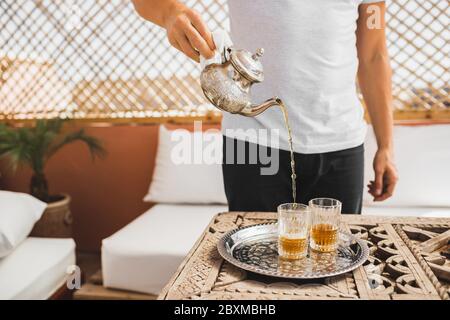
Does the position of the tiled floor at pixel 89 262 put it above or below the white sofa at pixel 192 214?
below

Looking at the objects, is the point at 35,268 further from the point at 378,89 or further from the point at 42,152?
the point at 378,89

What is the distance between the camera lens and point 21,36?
2438 mm

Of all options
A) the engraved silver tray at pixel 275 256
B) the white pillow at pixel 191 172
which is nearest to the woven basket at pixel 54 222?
the white pillow at pixel 191 172

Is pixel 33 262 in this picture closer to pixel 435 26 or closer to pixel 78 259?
pixel 78 259

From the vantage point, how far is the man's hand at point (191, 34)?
0.76 meters

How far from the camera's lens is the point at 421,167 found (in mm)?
1888

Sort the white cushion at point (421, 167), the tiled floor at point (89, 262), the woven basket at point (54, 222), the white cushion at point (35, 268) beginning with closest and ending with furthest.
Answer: the white cushion at point (35, 268)
the white cushion at point (421, 167)
the woven basket at point (54, 222)
the tiled floor at point (89, 262)

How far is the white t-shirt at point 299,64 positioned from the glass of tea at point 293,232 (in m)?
0.21

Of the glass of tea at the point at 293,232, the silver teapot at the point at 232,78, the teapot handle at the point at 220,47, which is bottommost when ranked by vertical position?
the glass of tea at the point at 293,232

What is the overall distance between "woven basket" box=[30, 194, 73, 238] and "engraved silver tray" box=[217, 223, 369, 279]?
4.60 feet

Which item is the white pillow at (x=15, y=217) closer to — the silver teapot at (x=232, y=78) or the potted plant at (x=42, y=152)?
the potted plant at (x=42, y=152)

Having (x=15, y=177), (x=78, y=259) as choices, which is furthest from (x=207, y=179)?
(x=15, y=177)

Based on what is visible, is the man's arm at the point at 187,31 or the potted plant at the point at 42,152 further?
the potted plant at the point at 42,152

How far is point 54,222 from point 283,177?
141cm
